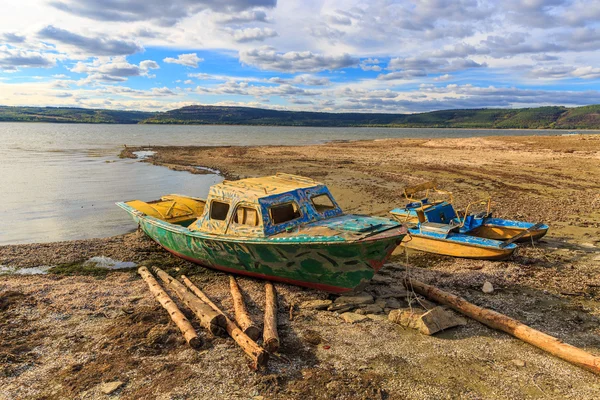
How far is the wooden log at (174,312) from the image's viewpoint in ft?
20.7

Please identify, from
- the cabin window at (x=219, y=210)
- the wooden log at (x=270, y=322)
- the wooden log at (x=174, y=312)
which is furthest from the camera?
the cabin window at (x=219, y=210)

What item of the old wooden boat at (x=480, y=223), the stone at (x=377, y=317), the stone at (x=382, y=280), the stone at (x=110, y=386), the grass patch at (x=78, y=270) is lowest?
the grass patch at (x=78, y=270)

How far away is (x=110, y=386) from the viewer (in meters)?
5.38

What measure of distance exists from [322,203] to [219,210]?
106 inches

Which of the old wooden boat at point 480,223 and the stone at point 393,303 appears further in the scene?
the old wooden boat at point 480,223

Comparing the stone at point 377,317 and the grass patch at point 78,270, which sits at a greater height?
the stone at point 377,317

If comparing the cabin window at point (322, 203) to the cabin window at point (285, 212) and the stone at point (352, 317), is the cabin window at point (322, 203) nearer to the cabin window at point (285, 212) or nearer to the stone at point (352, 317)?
the cabin window at point (285, 212)

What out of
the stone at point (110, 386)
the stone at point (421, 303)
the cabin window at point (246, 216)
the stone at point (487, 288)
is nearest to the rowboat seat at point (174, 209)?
the cabin window at point (246, 216)

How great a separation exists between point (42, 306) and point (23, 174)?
2487 centimetres

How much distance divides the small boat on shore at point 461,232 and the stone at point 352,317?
427cm

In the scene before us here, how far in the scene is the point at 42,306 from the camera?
7.96 m

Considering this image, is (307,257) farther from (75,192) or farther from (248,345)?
(75,192)

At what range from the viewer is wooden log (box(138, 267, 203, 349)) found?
249 inches

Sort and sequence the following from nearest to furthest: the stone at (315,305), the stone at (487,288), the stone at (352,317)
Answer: the stone at (352,317) < the stone at (315,305) < the stone at (487,288)
